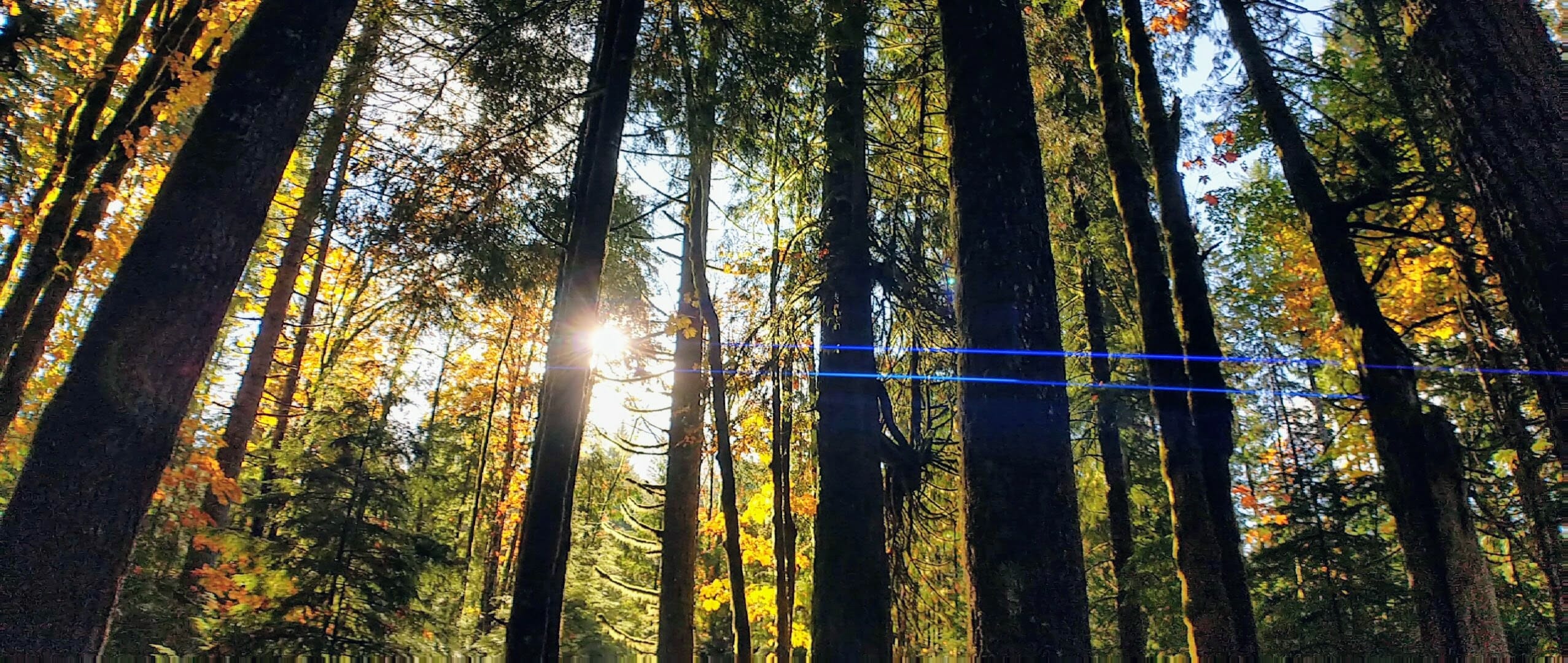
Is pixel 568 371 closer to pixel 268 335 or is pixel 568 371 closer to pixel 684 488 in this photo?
pixel 684 488

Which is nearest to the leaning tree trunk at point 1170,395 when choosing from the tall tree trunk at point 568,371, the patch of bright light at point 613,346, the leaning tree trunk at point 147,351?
the tall tree trunk at point 568,371

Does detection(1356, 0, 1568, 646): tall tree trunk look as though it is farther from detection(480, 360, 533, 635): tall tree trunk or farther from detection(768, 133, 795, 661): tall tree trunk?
detection(480, 360, 533, 635): tall tree trunk

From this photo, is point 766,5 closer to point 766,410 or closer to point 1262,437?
point 766,410

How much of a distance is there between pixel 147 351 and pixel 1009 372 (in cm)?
393

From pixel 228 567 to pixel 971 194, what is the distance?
1024cm

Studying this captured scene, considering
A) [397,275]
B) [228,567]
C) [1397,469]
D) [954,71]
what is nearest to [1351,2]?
[1397,469]

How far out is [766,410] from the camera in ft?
23.7

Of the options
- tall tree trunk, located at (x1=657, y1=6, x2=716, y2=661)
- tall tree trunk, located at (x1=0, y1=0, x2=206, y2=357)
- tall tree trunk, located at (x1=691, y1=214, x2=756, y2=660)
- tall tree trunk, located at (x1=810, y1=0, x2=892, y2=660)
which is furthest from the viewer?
tall tree trunk, located at (x1=691, y1=214, x2=756, y2=660)

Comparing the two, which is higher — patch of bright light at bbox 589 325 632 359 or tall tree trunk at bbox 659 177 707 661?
patch of bright light at bbox 589 325 632 359

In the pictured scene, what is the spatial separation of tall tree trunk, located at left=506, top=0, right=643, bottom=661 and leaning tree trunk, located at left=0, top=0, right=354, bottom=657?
63.0 inches

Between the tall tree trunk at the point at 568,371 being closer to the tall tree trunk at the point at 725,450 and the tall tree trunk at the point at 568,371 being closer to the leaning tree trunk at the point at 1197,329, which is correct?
the tall tree trunk at the point at 725,450

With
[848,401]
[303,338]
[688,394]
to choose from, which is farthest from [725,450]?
[303,338]

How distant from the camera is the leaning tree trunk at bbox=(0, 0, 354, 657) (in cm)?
298

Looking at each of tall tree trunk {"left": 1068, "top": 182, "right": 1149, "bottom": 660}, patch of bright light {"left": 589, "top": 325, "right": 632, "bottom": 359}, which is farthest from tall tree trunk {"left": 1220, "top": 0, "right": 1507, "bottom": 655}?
patch of bright light {"left": 589, "top": 325, "right": 632, "bottom": 359}
